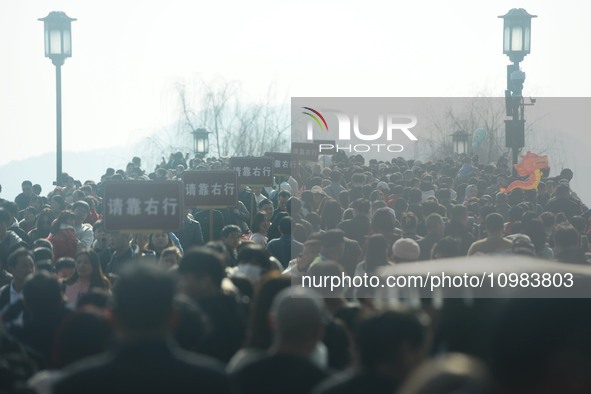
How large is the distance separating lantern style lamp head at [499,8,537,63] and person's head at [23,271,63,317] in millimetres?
19455

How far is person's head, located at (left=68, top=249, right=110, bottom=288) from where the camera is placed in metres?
11.2

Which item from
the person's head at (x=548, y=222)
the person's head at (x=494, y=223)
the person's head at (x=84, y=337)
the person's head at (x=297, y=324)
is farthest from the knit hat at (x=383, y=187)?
the person's head at (x=297, y=324)

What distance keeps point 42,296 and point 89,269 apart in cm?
343

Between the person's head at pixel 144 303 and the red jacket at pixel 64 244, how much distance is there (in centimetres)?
943

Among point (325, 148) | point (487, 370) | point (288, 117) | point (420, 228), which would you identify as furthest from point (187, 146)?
point (487, 370)

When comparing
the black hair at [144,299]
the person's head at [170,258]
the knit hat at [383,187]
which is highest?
the black hair at [144,299]

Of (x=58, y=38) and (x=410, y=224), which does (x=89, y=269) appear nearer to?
(x=410, y=224)

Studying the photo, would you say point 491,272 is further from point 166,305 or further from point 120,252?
point 120,252

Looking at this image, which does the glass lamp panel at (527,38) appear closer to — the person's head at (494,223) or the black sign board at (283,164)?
the black sign board at (283,164)

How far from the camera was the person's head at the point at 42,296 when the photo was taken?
780 centimetres

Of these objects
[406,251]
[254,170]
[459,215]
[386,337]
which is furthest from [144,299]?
[254,170]

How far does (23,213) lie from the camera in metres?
20.3

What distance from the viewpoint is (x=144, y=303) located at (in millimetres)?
5066

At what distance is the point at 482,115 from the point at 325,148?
26.8 meters
